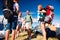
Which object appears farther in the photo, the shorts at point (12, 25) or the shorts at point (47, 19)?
the shorts at point (47, 19)

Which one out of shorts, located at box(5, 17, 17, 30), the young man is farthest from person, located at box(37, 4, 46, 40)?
shorts, located at box(5, 17, 17, 30)

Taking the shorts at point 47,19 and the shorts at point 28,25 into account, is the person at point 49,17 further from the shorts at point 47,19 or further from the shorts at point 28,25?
the shorts at point 28,25

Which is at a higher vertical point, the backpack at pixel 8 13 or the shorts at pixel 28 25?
the backpack at pixel 8 13

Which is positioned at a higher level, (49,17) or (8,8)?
(8,8)

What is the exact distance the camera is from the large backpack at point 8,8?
240 centimetres

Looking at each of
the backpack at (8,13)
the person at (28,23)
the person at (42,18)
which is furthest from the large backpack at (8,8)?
the person at (42,18)

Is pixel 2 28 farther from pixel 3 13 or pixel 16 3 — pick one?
pixel 16 3

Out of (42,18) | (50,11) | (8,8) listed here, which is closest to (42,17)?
(42,18)

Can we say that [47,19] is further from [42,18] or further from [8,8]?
[8,8]

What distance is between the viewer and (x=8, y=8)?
247 cm

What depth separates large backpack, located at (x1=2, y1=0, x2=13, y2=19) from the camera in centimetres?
240

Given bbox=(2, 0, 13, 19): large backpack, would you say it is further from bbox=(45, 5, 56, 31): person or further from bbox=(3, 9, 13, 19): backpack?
bbox=(45, 5, 56, 31): person

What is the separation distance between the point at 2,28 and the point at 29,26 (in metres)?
0.32

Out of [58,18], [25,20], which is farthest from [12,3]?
[58,18]
